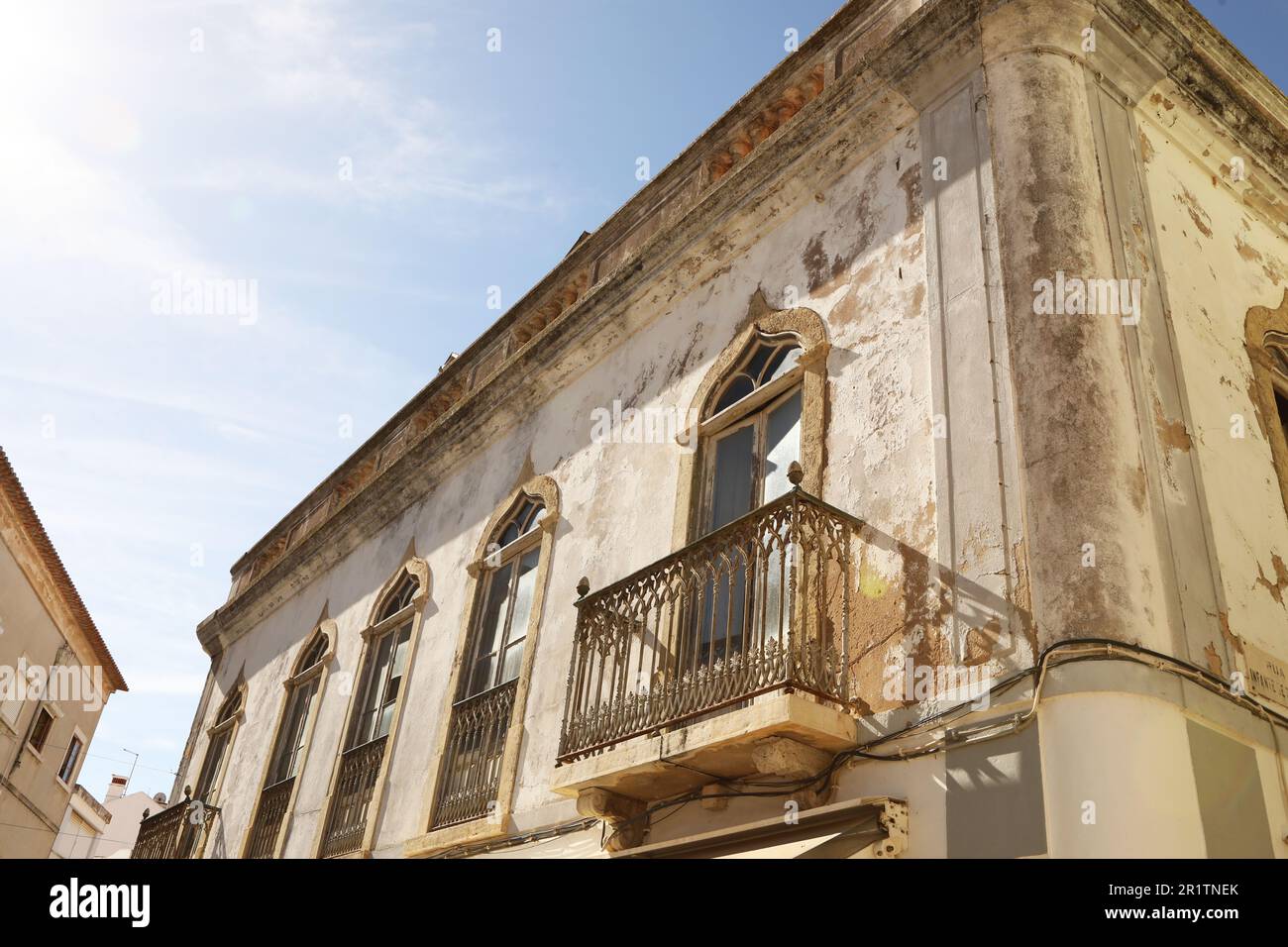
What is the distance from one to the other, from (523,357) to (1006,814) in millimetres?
6515

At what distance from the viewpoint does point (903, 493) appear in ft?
19.2

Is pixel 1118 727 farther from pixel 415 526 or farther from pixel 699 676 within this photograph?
pixel 415 526

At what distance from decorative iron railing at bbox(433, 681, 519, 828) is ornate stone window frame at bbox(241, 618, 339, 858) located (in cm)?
290

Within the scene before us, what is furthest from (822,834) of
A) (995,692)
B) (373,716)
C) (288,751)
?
(288,751)

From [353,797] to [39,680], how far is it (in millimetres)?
12464

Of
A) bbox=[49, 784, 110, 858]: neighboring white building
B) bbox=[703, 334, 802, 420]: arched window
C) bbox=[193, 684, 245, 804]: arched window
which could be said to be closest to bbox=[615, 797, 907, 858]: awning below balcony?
bbox=[703, 334, 802, 420]: arched window

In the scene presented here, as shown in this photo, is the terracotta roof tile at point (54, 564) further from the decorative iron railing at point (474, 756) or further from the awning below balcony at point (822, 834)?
the awning below balcony at point (822, 834)

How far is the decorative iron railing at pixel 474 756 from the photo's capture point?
8.12m

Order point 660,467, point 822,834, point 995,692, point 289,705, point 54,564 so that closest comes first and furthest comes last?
point 995,692, point 822,834, point 660,467, point 289,705, point 54,564

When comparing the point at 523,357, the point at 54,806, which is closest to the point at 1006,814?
the point at 523,357

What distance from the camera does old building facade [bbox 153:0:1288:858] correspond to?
4.81 meters

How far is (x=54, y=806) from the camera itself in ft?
74.6

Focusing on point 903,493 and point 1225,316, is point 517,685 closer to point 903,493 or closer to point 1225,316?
point 903,493

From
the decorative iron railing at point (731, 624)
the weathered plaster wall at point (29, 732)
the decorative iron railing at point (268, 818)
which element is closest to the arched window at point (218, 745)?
the decorative iron railing at point (268, 818)
